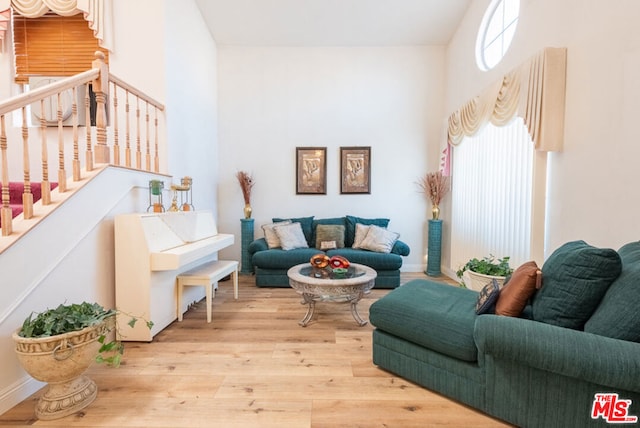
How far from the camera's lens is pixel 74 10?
328 cm

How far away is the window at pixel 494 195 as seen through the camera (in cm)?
288

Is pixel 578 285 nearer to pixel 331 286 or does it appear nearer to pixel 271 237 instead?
pixel 331 286

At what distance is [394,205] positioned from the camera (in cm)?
482

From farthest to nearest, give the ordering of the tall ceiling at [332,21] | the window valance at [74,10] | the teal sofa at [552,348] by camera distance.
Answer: the tall ceiling at [332,21] < the window valance at [74,10] < the teal sofa at [552,348]

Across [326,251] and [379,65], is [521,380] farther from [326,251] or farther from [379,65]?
[379,65]

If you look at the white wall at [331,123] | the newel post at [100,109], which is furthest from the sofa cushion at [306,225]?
the newel post at [100,109]

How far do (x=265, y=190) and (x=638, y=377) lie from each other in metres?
4.39

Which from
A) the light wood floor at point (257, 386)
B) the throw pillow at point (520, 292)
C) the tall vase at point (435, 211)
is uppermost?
the tall vase at point (435, 211)

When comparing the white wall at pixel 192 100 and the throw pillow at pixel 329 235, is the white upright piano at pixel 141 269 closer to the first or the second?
the white wall at pixel 192 100

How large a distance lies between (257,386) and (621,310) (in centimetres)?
195

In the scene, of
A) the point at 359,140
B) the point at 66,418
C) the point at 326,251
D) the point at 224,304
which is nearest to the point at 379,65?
the point at 359,140

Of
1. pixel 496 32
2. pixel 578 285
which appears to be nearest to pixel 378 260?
pixel 578 285

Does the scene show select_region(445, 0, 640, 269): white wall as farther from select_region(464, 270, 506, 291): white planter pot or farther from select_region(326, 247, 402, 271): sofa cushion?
select_region(326, 247, 402, 271): sofa cushion

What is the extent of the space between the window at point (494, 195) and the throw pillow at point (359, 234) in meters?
1.33
